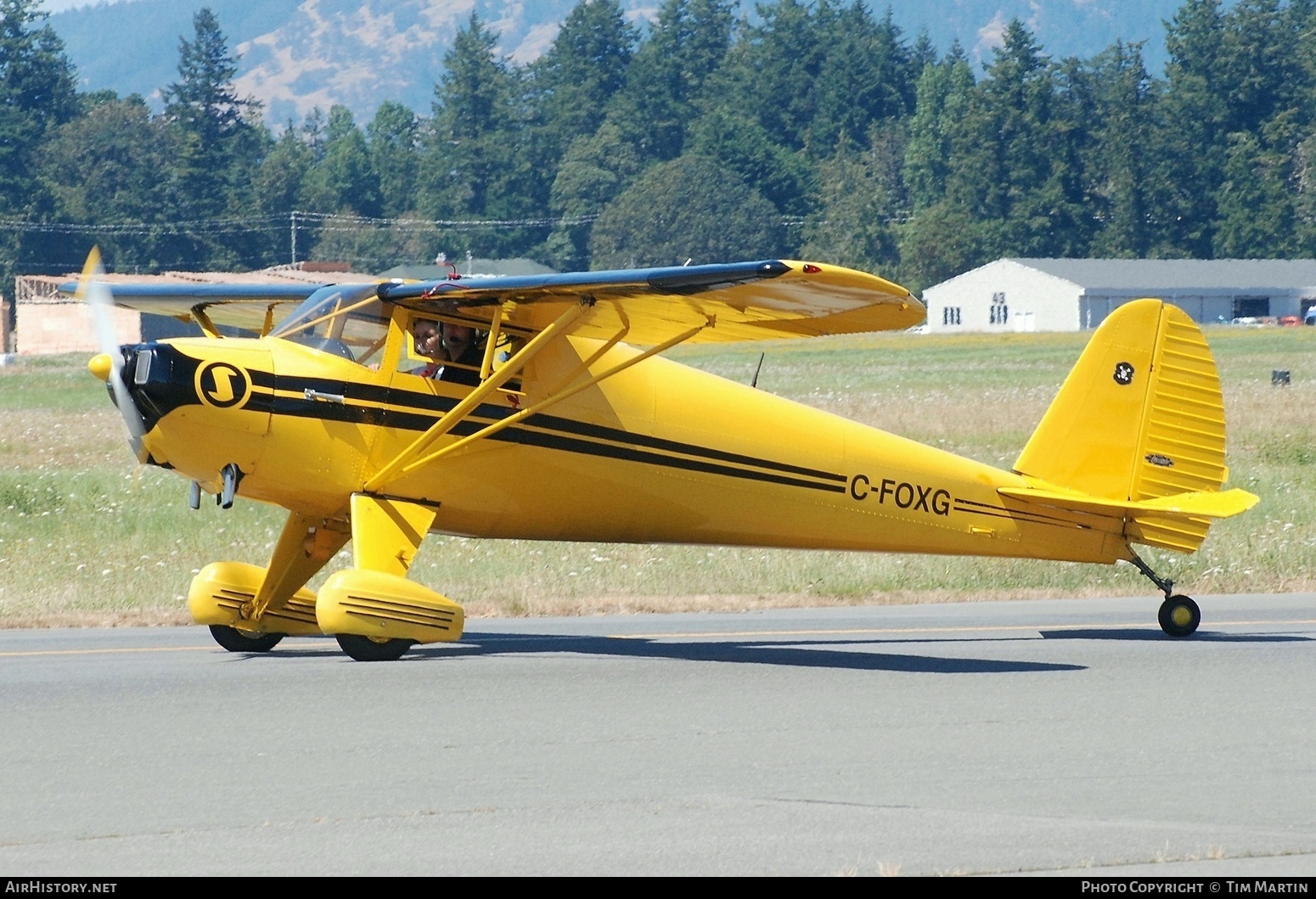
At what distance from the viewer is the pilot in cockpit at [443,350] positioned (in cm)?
1184

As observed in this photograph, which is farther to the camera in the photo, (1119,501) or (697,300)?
(1119,501)

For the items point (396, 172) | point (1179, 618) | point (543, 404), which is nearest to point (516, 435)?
point (543, 404)

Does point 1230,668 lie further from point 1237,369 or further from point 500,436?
point 1237,369

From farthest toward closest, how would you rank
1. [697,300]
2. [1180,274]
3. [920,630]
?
[1180,274]
[920,630]
[697,300]

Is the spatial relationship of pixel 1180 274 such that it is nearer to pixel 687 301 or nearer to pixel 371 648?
pixel 687 301

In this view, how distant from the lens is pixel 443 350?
11.9 metres

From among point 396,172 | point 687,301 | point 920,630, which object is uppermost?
point 396,172

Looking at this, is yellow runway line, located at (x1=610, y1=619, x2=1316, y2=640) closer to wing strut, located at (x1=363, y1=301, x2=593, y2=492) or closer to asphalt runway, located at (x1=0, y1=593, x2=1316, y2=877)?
asphalt runway, located at (x1=0, y1=593, x2=1316, y2=877)

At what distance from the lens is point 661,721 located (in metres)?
9.20

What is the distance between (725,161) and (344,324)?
4722 inches

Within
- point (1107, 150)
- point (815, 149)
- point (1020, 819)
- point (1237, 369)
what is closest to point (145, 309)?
point (1020, 819)

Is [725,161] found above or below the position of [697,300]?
above

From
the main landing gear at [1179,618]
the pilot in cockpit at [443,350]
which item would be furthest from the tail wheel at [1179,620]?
the pilot in cockpit at [443,350]

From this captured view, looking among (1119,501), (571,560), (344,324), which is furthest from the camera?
(571,560)
